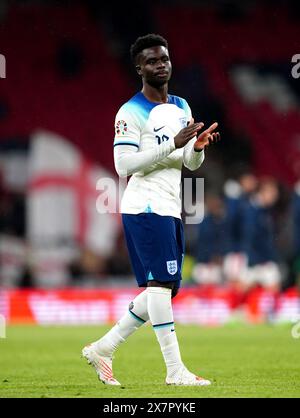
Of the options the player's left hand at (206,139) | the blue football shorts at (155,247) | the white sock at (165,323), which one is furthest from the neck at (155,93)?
the white sock at (165,323)

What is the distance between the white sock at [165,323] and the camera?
314 inches

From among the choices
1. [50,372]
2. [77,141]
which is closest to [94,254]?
[77,141]

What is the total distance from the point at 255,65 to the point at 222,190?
3.27m

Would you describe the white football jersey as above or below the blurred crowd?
above

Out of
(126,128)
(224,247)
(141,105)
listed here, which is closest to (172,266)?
(126,128)

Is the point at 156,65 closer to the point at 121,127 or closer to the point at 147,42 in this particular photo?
the point at 147,42

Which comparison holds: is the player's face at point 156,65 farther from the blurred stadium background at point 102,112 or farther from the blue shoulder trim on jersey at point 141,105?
the blurred stadium background at point 102,112

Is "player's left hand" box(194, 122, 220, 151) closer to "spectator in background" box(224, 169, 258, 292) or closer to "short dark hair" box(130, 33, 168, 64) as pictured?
"short dark hair" box(130, 33, 168, 64)

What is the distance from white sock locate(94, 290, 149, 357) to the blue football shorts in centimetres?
20

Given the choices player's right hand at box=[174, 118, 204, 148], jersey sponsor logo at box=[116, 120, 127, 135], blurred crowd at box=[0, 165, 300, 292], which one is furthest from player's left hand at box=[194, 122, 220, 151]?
blurred crowd at box=[0, 165, 300, 292]

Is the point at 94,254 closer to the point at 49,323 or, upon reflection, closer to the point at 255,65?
the point at 49,323

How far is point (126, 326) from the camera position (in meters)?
8.30

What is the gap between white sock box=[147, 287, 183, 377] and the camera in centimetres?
797

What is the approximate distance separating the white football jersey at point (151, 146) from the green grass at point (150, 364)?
1.29 meters
